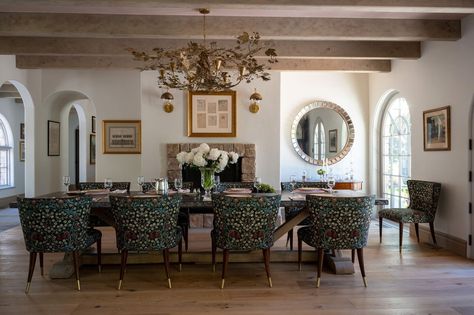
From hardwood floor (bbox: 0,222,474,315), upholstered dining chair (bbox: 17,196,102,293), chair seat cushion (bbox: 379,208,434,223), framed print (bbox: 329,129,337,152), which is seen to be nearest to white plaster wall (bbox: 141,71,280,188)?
framed print (bbox: 329,129,337,152)

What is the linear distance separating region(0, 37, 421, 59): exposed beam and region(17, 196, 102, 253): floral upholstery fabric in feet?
9.15

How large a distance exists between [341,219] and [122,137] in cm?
550

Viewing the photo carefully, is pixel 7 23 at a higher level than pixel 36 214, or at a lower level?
higher

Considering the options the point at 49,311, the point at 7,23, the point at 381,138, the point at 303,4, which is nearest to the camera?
the point at 49,311

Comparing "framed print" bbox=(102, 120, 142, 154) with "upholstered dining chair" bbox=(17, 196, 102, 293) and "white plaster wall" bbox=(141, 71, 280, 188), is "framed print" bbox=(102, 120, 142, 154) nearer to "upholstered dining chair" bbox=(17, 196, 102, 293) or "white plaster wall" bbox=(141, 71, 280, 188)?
"white plaster wall" bbox=(141, 71, 280, 188)

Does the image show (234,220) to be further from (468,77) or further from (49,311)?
(468,77)

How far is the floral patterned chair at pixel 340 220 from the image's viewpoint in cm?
346

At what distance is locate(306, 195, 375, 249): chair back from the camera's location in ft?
11.4

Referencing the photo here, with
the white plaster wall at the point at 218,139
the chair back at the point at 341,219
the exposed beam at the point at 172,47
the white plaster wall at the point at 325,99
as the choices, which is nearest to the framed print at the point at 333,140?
the white plaster wall at the point at 325,99

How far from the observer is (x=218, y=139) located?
692cm

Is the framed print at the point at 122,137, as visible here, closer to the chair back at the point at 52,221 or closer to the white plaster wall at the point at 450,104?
the chair back at the point at 52,221

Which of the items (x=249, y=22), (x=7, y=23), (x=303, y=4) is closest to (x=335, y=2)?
(x=303, y=4)

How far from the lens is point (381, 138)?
741 cm

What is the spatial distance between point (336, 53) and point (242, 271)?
334cm
